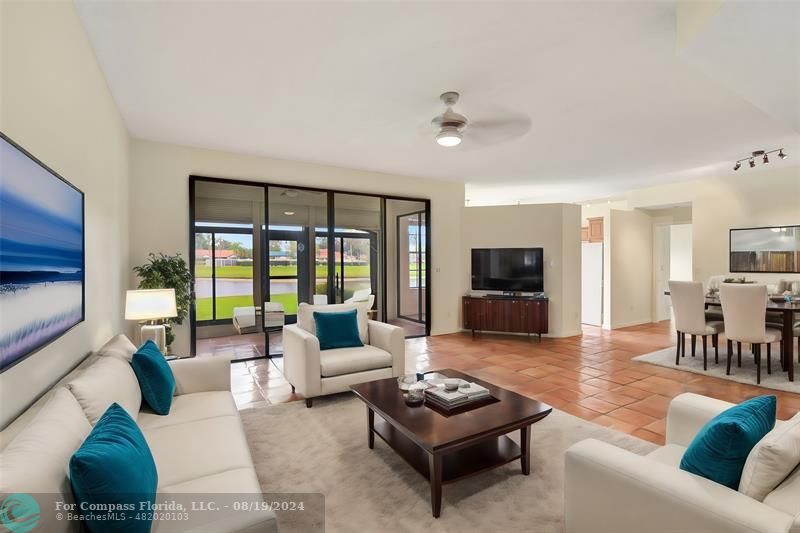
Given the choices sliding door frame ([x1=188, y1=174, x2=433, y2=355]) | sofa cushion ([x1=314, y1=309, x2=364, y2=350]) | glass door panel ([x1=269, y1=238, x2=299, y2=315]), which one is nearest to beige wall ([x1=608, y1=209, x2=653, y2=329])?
sliding door frame ([x1=188, y1=174, x2=433, y2=355])

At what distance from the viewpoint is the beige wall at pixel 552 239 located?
Answer: 6.40 m

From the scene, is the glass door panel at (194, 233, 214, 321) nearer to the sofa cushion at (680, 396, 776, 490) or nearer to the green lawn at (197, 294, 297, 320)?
the green lawn at (197, 294, 297, 320)

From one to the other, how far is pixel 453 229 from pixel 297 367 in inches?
163

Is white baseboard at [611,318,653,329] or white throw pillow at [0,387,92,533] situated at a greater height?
white throw pillow at [0,387,92,533]

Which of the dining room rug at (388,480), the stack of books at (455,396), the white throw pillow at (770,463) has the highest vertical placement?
the white throw pillow at (770,463)

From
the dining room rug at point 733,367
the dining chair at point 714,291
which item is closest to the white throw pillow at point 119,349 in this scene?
the dining room rug at point 733,367

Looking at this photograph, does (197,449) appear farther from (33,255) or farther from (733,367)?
(733,367)

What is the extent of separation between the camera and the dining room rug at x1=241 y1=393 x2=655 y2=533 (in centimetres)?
189

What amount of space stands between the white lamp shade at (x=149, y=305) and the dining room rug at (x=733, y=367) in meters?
5.27

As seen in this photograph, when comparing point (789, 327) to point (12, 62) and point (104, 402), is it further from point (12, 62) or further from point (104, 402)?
point (12, 62)

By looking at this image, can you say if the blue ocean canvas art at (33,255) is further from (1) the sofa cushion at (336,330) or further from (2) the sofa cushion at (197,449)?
(1) the sofa cushion at (336,330)

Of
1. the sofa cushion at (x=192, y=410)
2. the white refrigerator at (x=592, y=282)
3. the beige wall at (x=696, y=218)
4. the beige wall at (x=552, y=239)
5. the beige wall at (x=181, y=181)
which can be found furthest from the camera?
the white refrigerator at (x=592, y=282)

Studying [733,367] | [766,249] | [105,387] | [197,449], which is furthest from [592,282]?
[105,387]

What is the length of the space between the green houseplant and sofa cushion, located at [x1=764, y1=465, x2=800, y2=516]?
14.0ft
